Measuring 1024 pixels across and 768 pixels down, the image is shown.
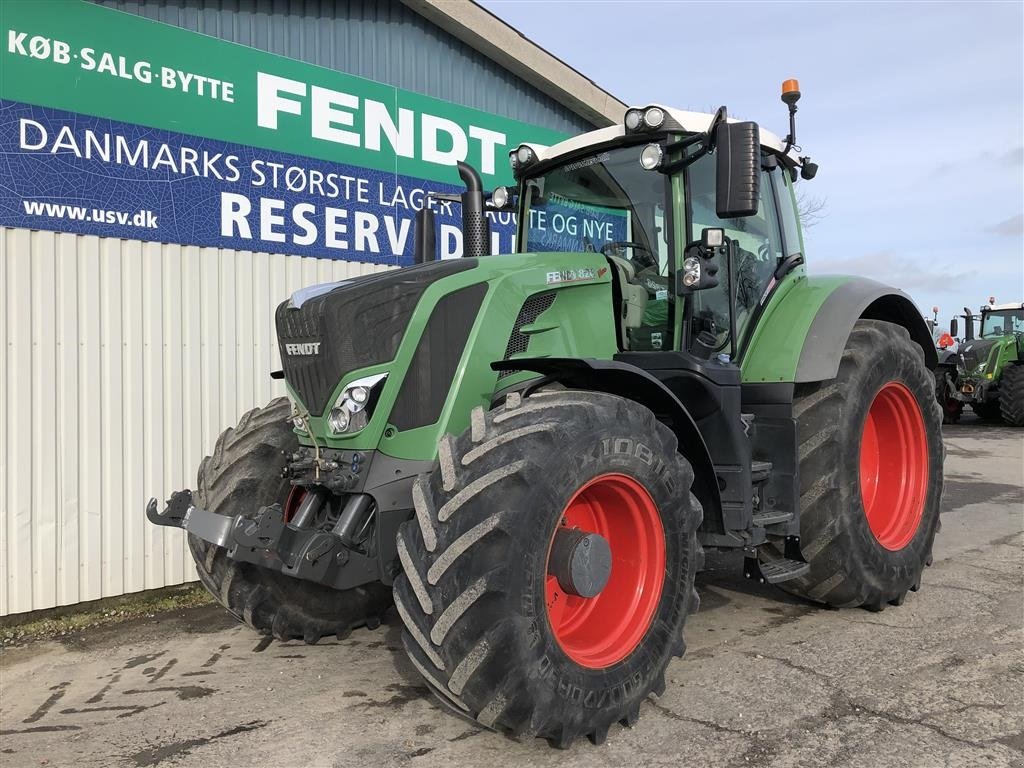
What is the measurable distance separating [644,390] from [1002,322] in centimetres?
1670

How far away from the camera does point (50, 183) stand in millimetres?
4852

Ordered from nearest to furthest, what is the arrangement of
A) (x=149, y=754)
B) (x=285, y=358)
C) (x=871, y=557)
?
(x=149, y=754)
(x=285, y=358)
(x=871, y=557)

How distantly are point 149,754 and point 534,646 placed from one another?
153cm

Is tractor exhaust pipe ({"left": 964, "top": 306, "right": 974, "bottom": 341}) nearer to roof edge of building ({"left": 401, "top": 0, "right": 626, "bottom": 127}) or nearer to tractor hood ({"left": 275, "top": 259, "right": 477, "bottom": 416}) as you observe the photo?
roof edge of building ({"left": 401, "top": 0, "right": 626, "bottom": 127})

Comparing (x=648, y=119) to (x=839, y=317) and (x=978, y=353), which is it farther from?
(x=978, y=353)

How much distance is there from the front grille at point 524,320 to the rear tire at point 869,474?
1.61 metres

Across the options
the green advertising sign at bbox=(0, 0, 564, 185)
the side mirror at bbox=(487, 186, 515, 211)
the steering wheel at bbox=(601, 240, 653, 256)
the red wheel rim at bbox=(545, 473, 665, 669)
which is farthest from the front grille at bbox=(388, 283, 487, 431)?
the green advertising sign at bbox=(0, 0, 564, 185)

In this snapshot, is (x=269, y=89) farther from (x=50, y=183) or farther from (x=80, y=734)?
(x=80, y=734)

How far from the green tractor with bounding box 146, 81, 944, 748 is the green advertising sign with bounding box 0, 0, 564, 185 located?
2.01 metres

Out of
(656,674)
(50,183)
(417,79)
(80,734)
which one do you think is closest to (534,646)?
(656,674)

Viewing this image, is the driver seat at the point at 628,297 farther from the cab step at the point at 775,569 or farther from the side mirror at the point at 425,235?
the cab step at the point at 775,569

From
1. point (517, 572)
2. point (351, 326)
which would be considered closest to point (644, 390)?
point (517, 572)

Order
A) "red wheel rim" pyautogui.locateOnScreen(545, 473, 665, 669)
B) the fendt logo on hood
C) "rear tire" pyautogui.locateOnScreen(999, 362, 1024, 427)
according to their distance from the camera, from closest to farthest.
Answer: "red wheel rim" pyautogui.locateOnScreen(545, 473, 665, 669)
the fendt logo on hood
"rear tire" pyautogui.locateOnScreen(999, 362, 1024, 427)

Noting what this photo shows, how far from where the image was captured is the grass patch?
476 centimetres
